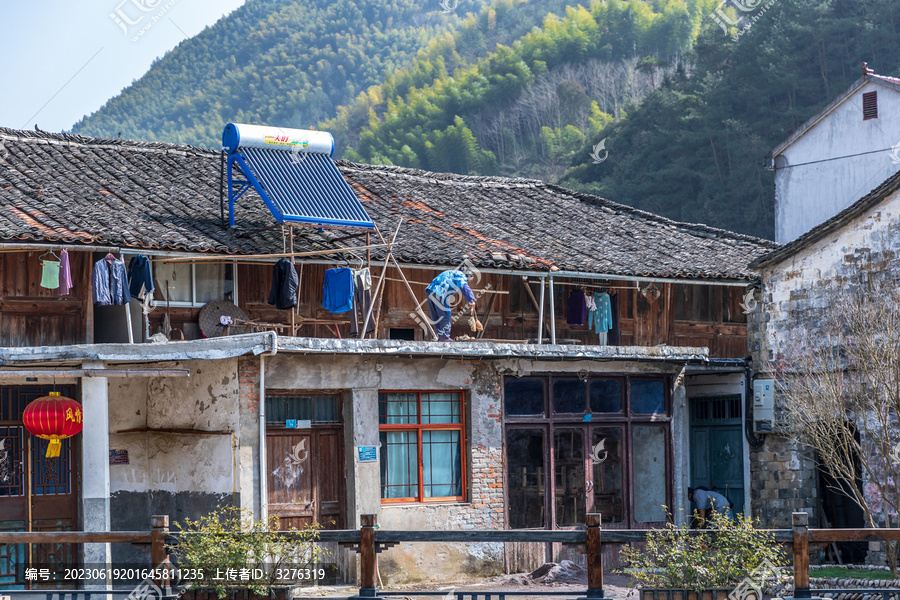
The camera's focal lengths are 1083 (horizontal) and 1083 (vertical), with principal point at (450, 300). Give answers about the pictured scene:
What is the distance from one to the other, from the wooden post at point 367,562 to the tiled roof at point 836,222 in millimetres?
11433

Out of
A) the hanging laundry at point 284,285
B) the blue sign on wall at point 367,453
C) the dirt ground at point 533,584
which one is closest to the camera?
the dirt ground at point 533,584

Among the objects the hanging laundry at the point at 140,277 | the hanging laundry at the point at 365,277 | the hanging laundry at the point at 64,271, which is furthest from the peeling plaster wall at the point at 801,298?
the hanging laundry at the point at 64,271

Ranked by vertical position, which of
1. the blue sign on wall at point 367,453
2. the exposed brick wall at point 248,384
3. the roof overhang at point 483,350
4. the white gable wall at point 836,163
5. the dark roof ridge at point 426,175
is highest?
the white gable wall at point 836,163

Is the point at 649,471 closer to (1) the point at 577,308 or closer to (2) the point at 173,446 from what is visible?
(1) the point at 577,308

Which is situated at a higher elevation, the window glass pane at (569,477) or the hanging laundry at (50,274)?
the hanging laundry at (50,274)

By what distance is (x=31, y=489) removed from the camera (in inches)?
605

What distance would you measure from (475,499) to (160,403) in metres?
5.24

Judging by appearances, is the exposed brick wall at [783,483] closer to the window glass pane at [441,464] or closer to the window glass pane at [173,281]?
the window glass pane at [441,464]

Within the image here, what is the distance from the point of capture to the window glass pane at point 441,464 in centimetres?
1748

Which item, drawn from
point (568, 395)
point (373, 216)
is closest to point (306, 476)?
point (568, 395)

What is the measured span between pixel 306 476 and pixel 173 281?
12.5 feet

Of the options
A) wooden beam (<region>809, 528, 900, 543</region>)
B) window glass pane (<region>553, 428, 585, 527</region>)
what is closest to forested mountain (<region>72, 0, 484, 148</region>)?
window glass pane (<region>553, 428, 585, 527</region>)

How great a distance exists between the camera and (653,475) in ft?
64.7

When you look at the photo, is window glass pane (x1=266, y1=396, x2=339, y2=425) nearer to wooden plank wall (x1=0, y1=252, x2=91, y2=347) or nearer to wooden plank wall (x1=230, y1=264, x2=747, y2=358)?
wooden plank wall (x1=230, y1=264, x2=747, y2=358)
